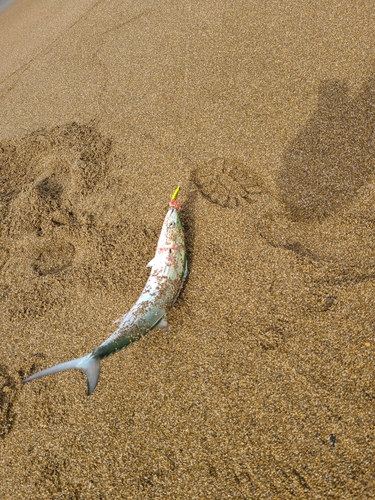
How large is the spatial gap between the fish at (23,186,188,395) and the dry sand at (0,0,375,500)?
0.54 ft

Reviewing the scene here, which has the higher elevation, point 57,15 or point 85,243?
point 57,15

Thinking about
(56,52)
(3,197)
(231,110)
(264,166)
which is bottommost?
(264,166)

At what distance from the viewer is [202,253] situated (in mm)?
2867

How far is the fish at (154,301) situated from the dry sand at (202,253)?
164mm

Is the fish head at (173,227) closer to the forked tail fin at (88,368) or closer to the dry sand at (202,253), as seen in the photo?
the dry sand at (202,253)

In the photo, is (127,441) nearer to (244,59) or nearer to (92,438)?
(92,438)

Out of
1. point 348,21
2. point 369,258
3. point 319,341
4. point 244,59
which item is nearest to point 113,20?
point 244,59

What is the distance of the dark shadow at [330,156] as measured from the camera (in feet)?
9.71

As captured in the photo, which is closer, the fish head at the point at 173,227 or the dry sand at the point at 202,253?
the dry sand at the point at 202,253

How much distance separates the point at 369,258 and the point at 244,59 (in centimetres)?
257

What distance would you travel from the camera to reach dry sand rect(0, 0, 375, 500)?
2061 mm

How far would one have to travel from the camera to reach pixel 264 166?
3244mm

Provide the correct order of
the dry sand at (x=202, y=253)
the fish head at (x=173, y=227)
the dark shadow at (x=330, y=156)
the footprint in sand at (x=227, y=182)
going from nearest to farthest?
the dry sand at (x=202, y=253)
the fish head at (x=173, y=227)
the dark shadow at (x=330, y=156)
the footprint in sand at (x=227, y=182)

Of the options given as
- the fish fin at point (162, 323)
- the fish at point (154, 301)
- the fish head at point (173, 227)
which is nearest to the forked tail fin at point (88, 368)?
the fish at point (154, 301)
